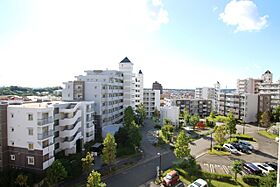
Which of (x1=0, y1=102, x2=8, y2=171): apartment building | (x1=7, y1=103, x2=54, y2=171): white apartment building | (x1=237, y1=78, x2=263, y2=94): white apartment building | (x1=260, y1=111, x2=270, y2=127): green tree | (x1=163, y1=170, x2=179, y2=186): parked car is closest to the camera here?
(x1=163, y1=170, x2=179, y2=186): parked car

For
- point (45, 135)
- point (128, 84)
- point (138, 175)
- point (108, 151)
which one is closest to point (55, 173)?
point (45, 135)

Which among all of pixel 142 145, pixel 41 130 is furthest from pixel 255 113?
pixel 41 130

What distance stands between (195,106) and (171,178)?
48646mm

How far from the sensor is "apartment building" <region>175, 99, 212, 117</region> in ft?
217

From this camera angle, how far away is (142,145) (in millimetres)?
34000

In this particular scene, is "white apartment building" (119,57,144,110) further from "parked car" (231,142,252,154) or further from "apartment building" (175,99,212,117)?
"parked car" (231,142,252,154)

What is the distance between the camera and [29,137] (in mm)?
21672

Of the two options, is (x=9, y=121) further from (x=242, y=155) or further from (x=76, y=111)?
(x=242, y=155)

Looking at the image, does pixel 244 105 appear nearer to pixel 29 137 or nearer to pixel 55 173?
pixel 55 173

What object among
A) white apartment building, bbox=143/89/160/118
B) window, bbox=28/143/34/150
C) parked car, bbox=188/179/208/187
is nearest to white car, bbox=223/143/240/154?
parked car, bbox=188/179/208/187

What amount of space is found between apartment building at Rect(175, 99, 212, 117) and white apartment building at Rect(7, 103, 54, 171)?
156 ft

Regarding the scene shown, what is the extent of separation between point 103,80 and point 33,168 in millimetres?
23272

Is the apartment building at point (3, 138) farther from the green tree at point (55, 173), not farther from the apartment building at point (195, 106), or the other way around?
the apartment building at point (195, 106)

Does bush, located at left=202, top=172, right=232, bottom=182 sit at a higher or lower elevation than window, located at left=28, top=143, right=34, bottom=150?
lower
